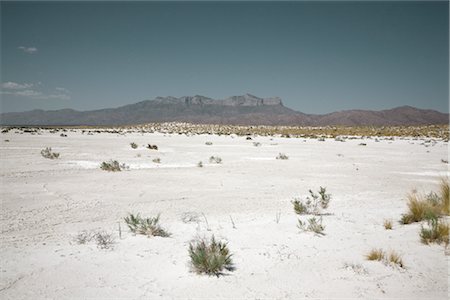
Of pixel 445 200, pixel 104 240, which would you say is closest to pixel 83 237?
pixel 104 240

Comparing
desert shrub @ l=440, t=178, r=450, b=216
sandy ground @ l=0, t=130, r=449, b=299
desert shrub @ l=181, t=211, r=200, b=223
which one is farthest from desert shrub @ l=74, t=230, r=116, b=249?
desert shrub @ l=440, t=178, r=450, b=216

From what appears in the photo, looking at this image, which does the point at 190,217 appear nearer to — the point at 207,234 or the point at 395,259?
the point at 207,234

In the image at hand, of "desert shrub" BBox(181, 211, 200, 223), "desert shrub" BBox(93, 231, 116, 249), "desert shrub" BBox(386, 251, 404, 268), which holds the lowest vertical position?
"desert shrub" BBox(386, 251, 404, 268)

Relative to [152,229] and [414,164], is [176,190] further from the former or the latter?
[414,164]

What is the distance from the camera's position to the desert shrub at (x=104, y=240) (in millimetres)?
5484

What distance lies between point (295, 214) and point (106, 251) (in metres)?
4.21

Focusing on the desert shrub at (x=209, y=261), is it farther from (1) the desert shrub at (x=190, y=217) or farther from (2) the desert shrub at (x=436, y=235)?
(2) the desert shrub at (x=436, y=235)

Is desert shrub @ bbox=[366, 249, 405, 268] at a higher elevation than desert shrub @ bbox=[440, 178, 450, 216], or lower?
lower

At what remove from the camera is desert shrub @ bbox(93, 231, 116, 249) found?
548 centimetres

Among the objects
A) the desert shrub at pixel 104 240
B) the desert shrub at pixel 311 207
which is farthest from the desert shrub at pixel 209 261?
the desert shrub at pixel 311 207

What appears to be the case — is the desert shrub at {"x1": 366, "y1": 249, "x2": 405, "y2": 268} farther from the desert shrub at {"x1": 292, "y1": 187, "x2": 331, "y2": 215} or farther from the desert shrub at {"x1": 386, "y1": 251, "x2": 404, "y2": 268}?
the desert shrub at {"x1": 292, "y1": 187, "x2": 331, "y2": 215}

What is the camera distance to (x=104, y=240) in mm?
5570

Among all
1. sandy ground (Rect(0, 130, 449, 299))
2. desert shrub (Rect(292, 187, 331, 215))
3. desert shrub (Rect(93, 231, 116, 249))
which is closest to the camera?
sandy ground (Rect(0, 130, 449, 299))

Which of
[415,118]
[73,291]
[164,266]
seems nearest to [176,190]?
[164,266]
